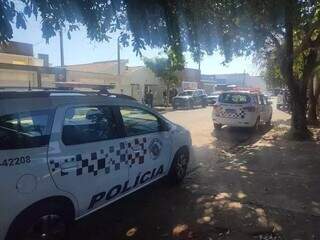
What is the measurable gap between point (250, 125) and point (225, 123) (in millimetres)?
952

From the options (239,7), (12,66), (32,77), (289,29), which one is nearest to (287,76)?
(289,29)

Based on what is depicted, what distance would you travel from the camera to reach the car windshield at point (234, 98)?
15742 mm

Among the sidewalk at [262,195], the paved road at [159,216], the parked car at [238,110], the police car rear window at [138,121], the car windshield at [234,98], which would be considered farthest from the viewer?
the car windshield at [234,98]

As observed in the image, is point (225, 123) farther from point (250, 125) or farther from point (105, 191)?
point (105, 191)

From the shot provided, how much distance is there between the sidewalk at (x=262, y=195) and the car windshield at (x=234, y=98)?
516 cm

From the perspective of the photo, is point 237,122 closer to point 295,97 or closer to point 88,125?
point 295,97

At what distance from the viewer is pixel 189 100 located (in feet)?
116

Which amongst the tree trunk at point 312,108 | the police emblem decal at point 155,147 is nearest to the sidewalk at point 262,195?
the police emblem decal at point 155,147

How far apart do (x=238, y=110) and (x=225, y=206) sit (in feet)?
31.8

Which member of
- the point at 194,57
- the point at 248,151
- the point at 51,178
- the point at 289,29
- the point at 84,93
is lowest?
the point at 248,151

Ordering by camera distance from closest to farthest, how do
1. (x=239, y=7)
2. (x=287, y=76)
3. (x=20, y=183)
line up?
(x=20, y=183) < (x=239, y=7) < (x=287, y=76)

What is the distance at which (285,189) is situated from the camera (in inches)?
278

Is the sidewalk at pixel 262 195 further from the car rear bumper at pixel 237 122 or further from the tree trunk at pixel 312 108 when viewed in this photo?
the tree trunk at pixel 312 108

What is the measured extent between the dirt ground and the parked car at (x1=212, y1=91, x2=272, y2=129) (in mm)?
5710
